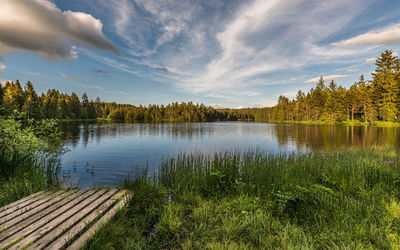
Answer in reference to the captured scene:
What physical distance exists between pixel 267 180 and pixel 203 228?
325 centimetres

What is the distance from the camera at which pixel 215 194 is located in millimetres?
5648

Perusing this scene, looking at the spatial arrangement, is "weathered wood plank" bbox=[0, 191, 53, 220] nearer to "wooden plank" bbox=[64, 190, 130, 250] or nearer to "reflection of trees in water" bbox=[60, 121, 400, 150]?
"wooden plank" bbox=[64, 190, 130, 250]

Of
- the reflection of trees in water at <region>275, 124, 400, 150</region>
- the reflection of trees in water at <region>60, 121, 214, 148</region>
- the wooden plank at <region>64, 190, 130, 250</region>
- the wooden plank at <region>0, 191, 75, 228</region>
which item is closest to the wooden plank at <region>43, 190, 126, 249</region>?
the wooden plank at <region>64, 190, 130, 250</region>

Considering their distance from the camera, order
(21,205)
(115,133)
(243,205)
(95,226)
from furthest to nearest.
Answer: (115,133)
(243,205)
(21,205)
(95,226)

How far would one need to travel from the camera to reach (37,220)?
328 cm

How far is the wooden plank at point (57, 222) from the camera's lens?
2.66m

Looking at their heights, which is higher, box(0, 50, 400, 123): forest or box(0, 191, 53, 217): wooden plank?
box(0, 50, 400, 123): forest

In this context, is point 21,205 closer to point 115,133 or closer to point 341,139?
point 341,139

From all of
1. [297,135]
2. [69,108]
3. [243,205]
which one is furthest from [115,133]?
[69,108]

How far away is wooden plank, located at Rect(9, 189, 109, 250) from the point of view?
2664 mm

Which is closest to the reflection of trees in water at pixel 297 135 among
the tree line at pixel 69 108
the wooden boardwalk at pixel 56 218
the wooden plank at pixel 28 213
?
the tree line at pixel 69 108

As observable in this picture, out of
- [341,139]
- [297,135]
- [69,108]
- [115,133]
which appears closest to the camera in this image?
[341,139]

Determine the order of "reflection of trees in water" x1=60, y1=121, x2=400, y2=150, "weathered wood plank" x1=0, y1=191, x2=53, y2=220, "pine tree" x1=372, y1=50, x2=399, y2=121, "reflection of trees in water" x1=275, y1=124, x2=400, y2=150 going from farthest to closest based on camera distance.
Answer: "pine tree" x1=372, y1=50, x2=399, y2=121 → "reflection of trees in water" x1=60, y1=121, x2=400, y2=150 → "reflection of trees in water" x1=275, y1=124, x2=400, y2=150 → "weathered wood plank" x1=0, y1=191, x2=53, y2=220

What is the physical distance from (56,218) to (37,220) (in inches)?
12.2
